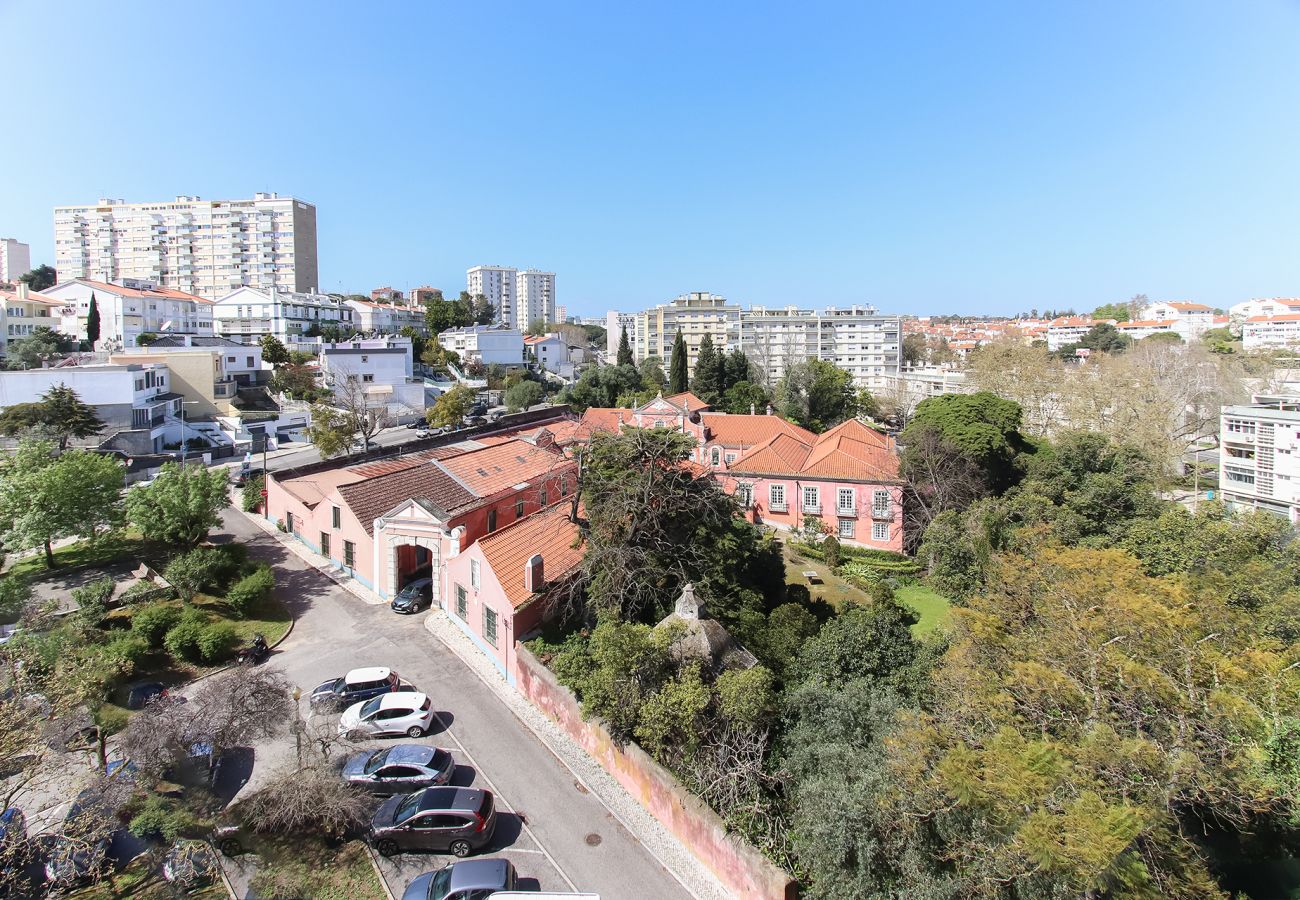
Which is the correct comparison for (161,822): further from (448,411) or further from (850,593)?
(448,411)

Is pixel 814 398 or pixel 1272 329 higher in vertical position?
pixel 1272 329

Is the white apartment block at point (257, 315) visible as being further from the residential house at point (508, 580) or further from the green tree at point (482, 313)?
the residential house at point (508, 580)

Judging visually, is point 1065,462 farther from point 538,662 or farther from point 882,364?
point 882,364

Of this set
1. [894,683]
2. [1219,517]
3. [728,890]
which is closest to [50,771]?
[728,890]

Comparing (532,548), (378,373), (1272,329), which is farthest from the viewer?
(1272,329)

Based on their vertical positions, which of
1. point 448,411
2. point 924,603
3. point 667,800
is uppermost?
point 448,411

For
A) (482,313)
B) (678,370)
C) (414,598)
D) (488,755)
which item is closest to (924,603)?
(488,755)

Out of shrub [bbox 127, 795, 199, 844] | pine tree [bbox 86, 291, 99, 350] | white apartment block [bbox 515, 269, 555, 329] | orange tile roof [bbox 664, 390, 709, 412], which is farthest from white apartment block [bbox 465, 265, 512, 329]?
shrub [bbox 127, 795, 199, 844]
